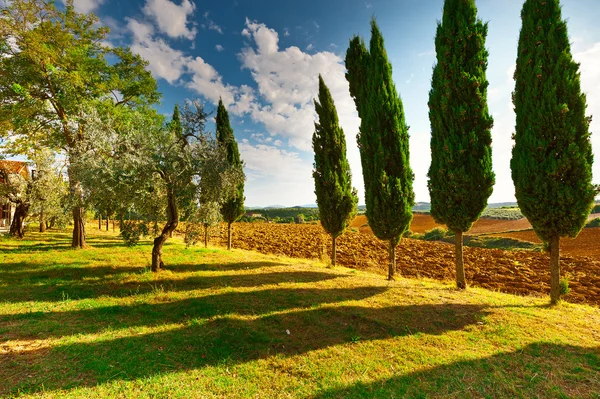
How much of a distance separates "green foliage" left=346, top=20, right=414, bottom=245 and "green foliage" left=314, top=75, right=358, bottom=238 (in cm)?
313

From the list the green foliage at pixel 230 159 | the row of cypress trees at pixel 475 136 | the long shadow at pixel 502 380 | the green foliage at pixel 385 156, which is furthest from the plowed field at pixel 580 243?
the green foliage at pixel 230 159

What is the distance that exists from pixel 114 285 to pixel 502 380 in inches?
496

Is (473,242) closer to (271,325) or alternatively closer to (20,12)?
(271,325)

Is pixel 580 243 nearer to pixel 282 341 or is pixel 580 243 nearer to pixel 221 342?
pixel 282 341

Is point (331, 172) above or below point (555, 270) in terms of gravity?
above

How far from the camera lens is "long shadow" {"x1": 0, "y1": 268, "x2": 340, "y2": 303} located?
864 centimetres

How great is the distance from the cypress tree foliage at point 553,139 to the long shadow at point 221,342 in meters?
4.12

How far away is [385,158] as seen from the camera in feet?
40.0

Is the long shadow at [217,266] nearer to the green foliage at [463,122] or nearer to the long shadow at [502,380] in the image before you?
the long shadow at [502,380]

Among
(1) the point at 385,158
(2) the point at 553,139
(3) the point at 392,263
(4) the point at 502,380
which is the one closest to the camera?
(4) the point at 502,380

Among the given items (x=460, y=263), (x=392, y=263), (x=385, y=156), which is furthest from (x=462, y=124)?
(x=392, y=263)

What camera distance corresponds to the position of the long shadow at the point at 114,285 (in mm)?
8641

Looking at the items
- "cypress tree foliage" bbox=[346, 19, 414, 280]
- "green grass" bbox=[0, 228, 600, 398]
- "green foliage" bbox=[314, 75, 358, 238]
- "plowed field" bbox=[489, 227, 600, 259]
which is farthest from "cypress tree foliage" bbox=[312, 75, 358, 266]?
"plowed field" bbox=[489, 227, 600, 259]

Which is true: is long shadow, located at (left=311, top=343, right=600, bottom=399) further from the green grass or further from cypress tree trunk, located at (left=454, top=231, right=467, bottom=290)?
cypress tree trunk, located at (left=454, top=231, right=467, bottom=290)
